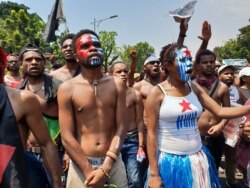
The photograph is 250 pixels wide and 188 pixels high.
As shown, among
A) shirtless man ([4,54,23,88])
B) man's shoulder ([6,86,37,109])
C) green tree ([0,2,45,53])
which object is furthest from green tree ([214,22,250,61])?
man's shoulder ([6,86,37,109])

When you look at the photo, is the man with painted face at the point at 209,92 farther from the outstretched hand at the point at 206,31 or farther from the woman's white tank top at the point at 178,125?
the woman's white tank top at the point at 178,125

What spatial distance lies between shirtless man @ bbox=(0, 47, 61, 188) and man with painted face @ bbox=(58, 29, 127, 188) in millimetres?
678

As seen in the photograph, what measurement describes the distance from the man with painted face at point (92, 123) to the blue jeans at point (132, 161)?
1.20 metres

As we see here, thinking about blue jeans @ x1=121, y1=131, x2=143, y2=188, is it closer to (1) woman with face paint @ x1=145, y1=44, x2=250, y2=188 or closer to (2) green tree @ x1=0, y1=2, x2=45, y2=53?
(1) woman with face paint @ x1=145, y1=44, x2=250, y2=188

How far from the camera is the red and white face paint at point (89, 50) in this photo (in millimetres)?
3479

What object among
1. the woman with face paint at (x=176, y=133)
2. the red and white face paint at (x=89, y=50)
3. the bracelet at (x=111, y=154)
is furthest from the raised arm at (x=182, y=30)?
the bracelet at (x=111, y=154)

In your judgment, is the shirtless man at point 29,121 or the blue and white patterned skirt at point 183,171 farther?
the blue and white patterned skirt at point 183,171

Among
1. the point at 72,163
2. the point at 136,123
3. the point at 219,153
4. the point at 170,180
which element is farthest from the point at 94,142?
the point at 219,153

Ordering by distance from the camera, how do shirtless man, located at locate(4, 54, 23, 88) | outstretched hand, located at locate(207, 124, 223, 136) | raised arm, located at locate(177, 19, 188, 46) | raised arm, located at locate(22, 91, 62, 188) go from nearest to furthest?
raised arm, located at locate(22, 91, 62, 188), raised arm, located at locate(177, 19, 188, 46), outstretched hand, located at locate(207, 124, 223, 136), shirtless man, located at locate(4, 54, 23, 88)

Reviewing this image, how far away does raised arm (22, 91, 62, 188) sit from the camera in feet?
8.13

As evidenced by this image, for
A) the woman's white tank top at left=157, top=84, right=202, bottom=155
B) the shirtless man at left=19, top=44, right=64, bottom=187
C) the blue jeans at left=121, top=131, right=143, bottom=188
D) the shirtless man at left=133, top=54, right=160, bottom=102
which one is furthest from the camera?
the shirtless man at left=133, top=54, right=160, bottom=102

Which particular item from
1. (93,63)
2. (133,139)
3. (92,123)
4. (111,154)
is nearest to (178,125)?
(111,154)

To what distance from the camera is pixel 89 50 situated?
3.51 m

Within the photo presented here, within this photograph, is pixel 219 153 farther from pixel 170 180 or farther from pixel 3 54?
pixel 3 54
